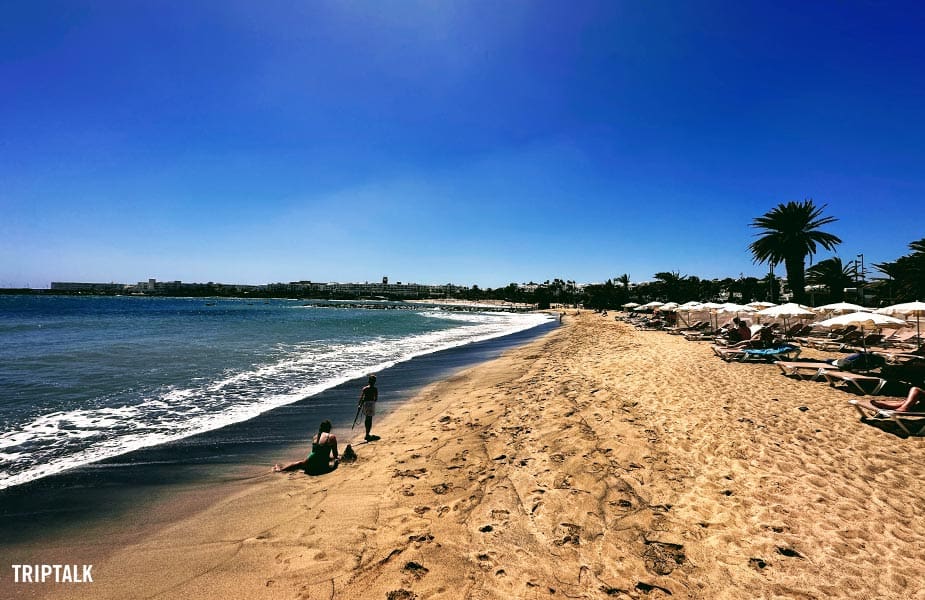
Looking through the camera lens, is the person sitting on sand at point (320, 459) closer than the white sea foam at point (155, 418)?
Yes

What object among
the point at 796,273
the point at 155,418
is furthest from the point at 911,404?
the point at 796,273

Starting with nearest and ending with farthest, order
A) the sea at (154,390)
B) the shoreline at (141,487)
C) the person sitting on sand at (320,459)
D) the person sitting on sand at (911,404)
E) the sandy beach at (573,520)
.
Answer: the sandy beach at (573,520) → the shoreline at (141,487) → the person sitting on sand at (320,459) → the person sitting on sand at (911,404) → the sea at (154,390)

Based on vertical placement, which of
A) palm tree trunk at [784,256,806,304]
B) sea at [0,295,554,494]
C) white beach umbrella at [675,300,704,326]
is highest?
palm tree trunk at [784,256,806,304]

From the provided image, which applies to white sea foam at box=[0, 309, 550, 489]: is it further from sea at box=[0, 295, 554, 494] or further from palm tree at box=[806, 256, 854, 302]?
palm tree at box=[806, 256, 854, 302]

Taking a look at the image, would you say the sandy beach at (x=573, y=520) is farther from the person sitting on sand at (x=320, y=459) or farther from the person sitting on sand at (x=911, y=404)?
the person sitting on sand at (x=911, y=404)

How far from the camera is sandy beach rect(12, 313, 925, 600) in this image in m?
3.63

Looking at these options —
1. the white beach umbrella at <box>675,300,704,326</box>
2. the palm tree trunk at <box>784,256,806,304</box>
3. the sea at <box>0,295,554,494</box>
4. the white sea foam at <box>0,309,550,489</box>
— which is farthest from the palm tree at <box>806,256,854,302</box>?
the white sea foam at <box>0,309,550,489</box>

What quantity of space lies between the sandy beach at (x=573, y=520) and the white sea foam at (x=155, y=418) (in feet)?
11.2

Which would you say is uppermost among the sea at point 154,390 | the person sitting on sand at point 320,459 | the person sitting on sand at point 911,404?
the person sitting on sand at point 911,404

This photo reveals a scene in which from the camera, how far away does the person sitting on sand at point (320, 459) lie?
21.4 ft

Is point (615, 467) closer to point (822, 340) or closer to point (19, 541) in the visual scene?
point (19, 541)

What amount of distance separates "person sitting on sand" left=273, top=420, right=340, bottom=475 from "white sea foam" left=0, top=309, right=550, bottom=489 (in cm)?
371

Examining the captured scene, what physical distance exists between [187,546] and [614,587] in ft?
16.1

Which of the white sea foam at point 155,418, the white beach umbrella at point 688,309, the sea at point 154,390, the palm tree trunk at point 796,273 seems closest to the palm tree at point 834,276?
the palm tree trunk at point 796,273
